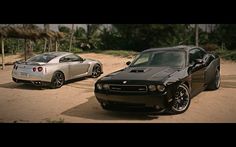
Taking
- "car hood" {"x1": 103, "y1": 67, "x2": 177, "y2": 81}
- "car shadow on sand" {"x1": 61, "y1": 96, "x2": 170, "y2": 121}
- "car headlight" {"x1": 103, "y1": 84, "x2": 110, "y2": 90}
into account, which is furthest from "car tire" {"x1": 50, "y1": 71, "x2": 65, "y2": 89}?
"car headlight" {"x1": 103, "y1": 84, "x2": 110, "y2": 90}

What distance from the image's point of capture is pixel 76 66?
12398 millimetres

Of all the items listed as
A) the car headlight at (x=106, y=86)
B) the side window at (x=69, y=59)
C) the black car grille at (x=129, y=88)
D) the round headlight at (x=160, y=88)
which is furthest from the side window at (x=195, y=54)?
the side window at (x=69, y=59)

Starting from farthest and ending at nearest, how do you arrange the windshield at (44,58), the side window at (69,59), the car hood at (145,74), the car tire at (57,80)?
1. the side window at (69,59)
2. the windshield at (44,58)
3. the car tire at (57,80)
4. the car hood at (145,74)

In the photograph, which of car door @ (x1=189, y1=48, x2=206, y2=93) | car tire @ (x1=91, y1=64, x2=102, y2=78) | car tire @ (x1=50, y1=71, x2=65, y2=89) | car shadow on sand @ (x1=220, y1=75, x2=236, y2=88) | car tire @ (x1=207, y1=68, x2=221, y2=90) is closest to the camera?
car door @ (x1=189, y1=48, x2=206, y2=93)

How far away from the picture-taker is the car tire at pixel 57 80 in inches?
447

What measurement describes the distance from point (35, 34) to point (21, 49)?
41.5ft

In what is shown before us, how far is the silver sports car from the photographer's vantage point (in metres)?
11.1

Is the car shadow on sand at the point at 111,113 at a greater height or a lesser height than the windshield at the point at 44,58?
lesser

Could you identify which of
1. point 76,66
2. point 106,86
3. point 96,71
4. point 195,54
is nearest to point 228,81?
point 195,54

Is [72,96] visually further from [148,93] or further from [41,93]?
[148,93]

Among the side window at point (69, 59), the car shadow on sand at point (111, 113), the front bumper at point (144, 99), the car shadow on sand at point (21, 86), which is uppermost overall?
the side window at point (69, 59)

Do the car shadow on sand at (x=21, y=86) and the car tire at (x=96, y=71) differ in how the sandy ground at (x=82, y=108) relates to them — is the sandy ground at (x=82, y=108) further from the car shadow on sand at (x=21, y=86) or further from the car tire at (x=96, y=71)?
the car tire at (x=96, y=71)

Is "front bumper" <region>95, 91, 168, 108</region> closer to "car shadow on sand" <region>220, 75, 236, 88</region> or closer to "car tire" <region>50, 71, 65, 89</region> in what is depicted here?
"car shadow on sand" <region>220, 75, 236, 88</region>

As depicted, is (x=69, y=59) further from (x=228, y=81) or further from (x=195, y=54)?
(x=228, y=81)
